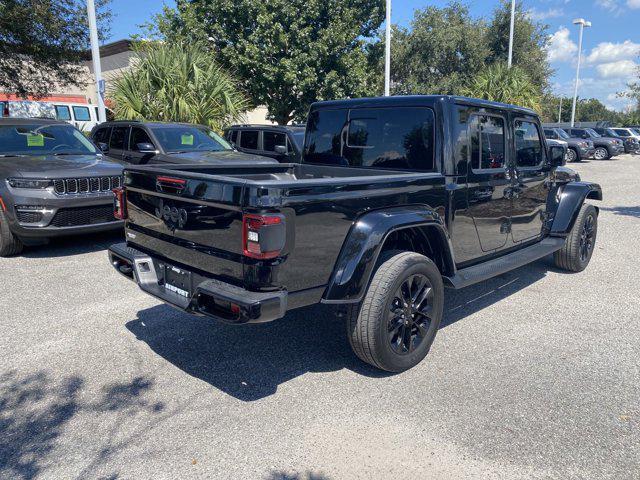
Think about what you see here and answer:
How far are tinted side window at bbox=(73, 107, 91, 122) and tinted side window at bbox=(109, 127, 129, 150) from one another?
49.2ft

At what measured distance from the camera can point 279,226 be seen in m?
2.77

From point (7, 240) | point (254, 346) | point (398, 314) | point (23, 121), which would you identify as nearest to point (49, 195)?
point (7, 240)

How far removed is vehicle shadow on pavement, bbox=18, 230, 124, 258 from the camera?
6.70 metres

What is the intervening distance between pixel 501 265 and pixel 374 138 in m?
1.59

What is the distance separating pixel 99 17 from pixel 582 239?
42.3 feet

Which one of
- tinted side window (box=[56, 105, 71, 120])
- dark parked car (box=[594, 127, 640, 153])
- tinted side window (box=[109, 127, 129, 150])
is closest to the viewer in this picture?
tinted side window (box=[109, 127, 129, 150])

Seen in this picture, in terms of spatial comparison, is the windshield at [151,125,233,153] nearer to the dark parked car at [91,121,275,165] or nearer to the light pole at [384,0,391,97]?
the dark parked car at [91,121,275,165]

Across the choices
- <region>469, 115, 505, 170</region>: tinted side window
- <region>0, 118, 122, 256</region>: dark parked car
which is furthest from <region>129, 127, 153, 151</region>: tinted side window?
<region>469, 115, 505, 170</region>: tinted side window

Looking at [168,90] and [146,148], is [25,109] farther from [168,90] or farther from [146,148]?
[146,148]

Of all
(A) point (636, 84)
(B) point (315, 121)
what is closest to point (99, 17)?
(B) point (315, 121)

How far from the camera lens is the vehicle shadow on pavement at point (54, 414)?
2631 mm

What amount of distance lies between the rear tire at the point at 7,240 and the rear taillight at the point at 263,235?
478cm

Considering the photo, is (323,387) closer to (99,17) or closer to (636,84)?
(99,17)

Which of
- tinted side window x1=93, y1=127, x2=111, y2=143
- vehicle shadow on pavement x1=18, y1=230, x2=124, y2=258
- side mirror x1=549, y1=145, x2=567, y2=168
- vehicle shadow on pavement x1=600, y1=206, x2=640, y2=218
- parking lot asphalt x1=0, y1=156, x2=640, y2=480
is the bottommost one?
parking lot asphalt x1=0, y1=156, x2=640, y2=480
